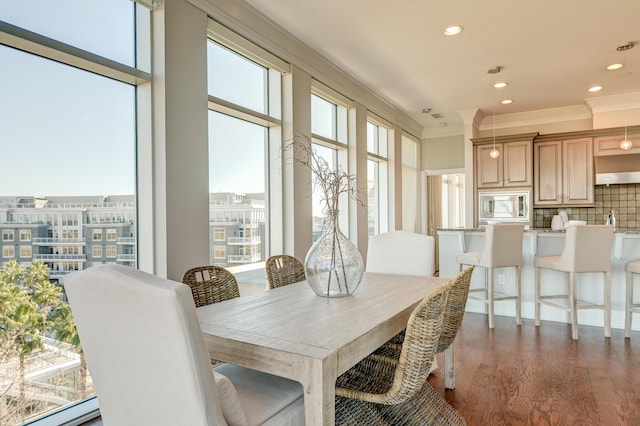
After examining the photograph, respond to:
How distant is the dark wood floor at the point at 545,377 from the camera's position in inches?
87.1

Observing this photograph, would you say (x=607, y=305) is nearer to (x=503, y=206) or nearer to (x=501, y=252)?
(x=501, y=252)

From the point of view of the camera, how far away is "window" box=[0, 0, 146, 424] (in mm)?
2068

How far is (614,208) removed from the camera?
5969mm

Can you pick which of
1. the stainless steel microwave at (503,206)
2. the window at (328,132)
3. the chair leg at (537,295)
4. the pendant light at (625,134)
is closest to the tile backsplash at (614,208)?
the stainless steel microwave at (503,206)

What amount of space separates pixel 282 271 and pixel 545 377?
76.5 inches

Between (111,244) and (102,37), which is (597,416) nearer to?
(111,244)

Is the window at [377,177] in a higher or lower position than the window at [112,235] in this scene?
higher

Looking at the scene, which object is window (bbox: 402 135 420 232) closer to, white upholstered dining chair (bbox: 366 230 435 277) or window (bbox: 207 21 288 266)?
window (bbox: 207 21 288 266)

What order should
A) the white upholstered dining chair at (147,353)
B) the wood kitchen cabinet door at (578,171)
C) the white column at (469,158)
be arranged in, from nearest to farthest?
the white upholstered dining chair at (147,353) < the wood kitchen cabinet door at (578,171) < the white column at (469,158)

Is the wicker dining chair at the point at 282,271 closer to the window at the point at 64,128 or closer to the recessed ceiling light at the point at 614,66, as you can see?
the window at the point at 64,128

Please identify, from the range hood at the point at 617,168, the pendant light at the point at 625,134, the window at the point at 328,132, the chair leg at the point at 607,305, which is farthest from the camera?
the range hood at the point at 617,168

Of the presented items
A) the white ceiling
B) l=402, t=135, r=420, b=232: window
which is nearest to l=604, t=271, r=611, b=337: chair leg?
the white ceiling

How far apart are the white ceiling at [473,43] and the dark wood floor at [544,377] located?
2.85 metres

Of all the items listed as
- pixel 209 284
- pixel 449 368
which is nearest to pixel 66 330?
pixel 209 284
